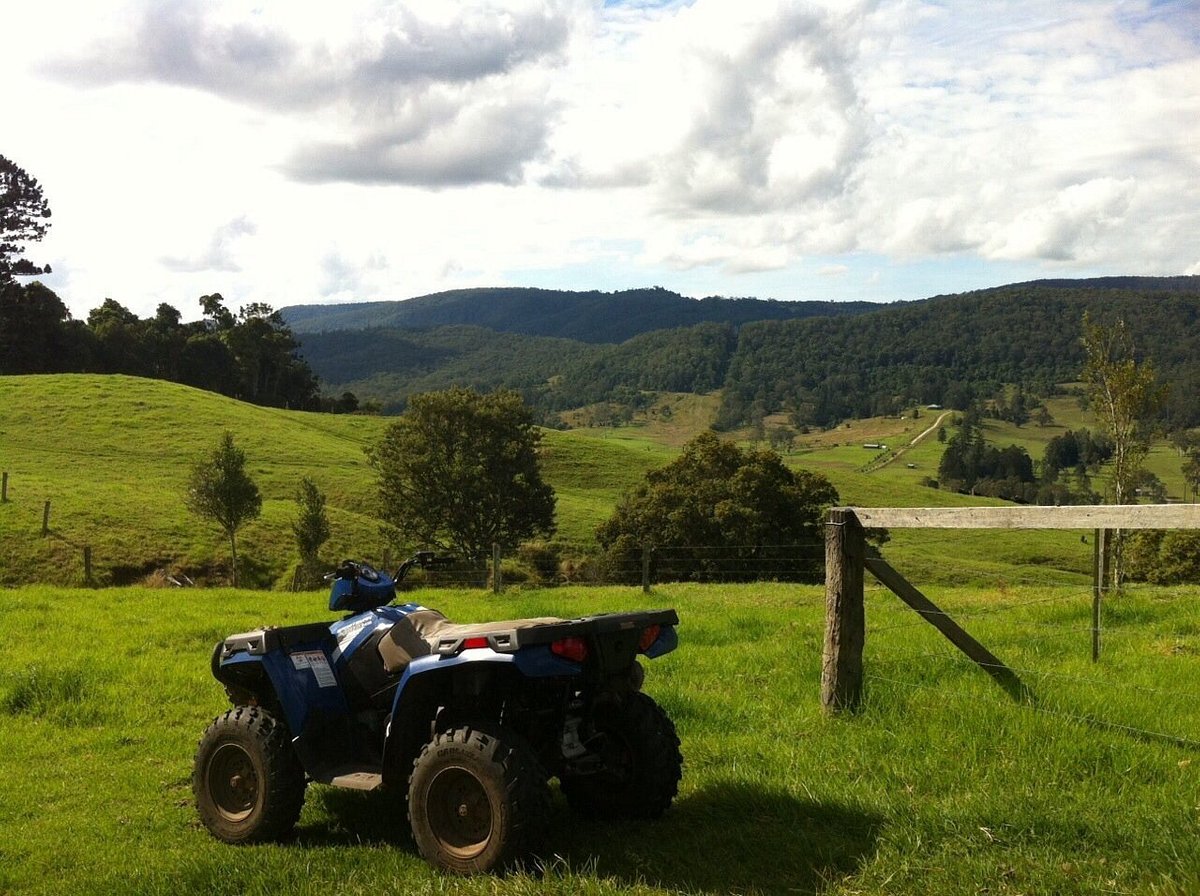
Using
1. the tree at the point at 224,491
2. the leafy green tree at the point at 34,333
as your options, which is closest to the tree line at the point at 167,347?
the leafy green tree at the point at 34,333

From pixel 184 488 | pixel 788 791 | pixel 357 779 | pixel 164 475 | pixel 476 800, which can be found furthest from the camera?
pixel 164 475

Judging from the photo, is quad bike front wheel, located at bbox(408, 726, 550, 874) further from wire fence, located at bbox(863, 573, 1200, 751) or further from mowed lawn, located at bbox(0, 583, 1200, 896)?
wire fence, located at bbox(863, 573, 1200, 751)

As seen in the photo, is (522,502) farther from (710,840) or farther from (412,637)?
(710,840)

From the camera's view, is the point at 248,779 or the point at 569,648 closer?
the point at 569,648

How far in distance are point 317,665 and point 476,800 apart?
1663 millimetres

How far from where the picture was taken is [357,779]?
5.87 metres

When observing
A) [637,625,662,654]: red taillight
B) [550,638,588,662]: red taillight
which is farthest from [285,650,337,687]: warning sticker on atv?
[637,625,662,654]: red taillight

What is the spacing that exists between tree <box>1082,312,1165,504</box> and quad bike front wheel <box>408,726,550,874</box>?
1635 centimetres

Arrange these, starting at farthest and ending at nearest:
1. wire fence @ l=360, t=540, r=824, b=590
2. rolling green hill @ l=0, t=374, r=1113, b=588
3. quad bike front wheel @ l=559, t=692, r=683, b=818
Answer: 1. wire fence @ l=360, t=540, r=824, b=590
2. rolling green hill @ l=0, t=374, r=1113, b=588
3. quad bike front wheel @ l=559, t=692, r=683, b=818

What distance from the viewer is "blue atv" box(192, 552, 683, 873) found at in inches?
205

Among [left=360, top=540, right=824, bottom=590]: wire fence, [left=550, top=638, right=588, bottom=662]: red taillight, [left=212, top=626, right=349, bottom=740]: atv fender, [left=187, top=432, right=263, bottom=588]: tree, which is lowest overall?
[left=360, top=540, right=824, bottom=590]: wire fence

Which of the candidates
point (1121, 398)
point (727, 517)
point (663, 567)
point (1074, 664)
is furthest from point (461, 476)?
point (1074, 664)

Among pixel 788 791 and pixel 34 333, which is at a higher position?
pixel 34 333

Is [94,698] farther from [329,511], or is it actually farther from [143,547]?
[329,511]
